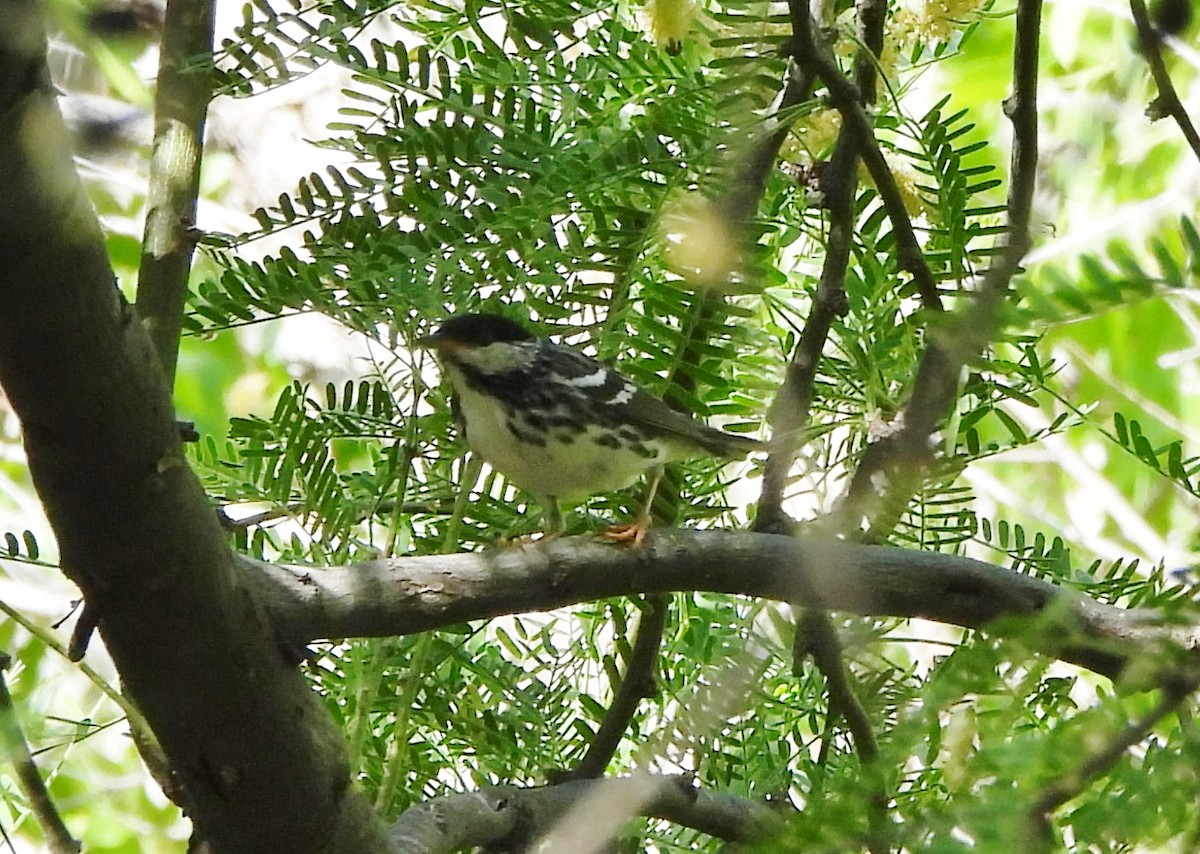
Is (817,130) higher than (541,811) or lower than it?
higher

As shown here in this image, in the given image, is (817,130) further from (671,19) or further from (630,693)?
(630,693)

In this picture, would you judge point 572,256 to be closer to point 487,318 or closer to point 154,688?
point 487,318

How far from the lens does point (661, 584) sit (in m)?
1.01

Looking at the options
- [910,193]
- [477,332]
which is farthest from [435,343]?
[910,193]

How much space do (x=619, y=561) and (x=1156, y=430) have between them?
1595 millimetres

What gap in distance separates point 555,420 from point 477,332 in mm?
184

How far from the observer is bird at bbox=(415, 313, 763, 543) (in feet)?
4.15

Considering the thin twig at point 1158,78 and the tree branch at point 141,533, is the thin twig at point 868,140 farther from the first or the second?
the tree branch at point 141,533

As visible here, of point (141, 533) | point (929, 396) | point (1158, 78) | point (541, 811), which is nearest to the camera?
point (141, 533)

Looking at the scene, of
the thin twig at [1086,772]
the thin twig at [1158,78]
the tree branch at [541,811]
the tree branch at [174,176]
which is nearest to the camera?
the thin twig at [1086,772]

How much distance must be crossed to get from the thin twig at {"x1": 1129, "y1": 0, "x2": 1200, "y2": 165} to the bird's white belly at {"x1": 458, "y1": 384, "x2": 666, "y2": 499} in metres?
0.62

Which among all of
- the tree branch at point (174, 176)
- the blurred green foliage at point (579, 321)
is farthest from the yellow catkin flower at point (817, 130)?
the tree branch at point (174, 176)

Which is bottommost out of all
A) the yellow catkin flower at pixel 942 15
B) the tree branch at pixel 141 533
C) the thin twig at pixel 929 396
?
the tree branch at pixel 141 533

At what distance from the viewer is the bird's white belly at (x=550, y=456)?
126cm
